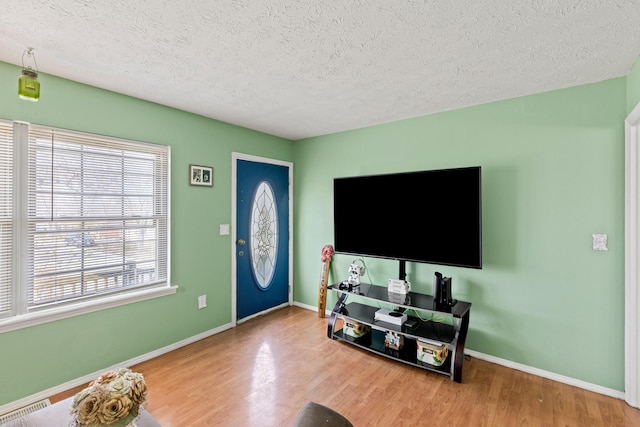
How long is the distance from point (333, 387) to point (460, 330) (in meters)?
1.12

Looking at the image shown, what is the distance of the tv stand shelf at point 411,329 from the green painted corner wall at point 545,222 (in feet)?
1.12

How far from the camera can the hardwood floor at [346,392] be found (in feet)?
6.50

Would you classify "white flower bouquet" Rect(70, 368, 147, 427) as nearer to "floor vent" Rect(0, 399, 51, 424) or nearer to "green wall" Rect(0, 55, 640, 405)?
"floor vent" Rect(0, 399, 51, 424)

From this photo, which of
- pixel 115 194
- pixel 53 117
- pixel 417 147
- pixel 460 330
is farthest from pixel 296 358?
pixel 53 117

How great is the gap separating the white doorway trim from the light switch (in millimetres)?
126

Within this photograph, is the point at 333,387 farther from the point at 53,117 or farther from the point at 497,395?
the point at 53,117

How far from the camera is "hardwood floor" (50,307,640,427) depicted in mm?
1980

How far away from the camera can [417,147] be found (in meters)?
3.13

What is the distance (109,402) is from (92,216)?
1.91 metres

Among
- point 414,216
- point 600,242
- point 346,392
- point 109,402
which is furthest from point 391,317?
point 109,402

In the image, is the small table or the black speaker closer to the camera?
the small table

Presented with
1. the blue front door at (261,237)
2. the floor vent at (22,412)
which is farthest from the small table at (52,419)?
→ the blue front door at (261,237)

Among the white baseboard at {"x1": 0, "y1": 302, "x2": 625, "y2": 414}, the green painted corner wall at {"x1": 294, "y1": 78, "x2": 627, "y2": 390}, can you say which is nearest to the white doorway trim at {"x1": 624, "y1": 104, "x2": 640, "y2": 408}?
the green painted corner wall at {"x1": 294, "y1": 78, "x2": 627, "y2": 390}

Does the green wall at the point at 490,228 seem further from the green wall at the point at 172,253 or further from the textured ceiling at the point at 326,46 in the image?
the textured ceiling at the point at 326,46
